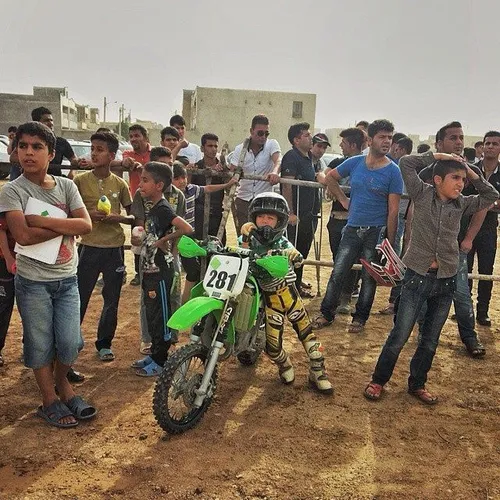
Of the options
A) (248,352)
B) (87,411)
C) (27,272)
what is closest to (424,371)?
(248,352)

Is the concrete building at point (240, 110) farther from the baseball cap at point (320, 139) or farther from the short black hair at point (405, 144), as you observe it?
the short black hair at point (405, 144)

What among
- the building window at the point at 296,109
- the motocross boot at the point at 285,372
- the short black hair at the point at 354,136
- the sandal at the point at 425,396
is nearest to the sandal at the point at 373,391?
the sandal at the point at 425,396

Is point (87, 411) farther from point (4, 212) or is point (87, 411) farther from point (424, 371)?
point (424, 371)

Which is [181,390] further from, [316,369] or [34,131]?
[34,131]

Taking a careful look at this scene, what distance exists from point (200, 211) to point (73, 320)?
11.8 ft

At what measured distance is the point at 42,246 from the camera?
3.38m

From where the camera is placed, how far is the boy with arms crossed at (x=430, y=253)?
396 cm

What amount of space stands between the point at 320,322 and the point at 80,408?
2.99 m

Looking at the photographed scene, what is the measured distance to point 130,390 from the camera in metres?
4.17

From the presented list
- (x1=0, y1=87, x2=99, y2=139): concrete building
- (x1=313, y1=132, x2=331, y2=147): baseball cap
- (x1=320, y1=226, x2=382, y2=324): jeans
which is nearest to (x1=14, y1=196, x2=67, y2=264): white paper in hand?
(x1=320, y1=226, x2=382, y2=324): jeans

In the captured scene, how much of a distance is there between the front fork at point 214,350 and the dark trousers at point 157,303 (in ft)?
2.28

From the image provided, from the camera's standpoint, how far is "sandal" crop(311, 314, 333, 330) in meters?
5.89

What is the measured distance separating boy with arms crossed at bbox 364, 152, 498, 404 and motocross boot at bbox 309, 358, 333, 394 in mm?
317

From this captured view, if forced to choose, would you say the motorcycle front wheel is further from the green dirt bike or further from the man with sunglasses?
the man with sunglasses
